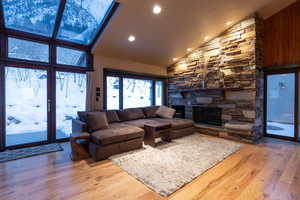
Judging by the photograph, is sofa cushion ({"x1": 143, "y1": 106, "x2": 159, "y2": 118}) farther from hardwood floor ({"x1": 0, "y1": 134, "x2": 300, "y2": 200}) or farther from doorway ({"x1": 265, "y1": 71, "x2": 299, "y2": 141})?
doorway ({"x1": 265, "y1": 71, "x2": 299, "y2": 141})

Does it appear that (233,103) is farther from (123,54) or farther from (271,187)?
(123,54)

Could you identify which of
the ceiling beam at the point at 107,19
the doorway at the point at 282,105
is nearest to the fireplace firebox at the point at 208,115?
the doorway at the point at 282,105

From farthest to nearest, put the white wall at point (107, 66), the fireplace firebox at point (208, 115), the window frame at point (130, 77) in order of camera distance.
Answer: the fireplace firebox at point (208, 115)
the window frame at point (130, 77)
the white wall at point (107, 66)

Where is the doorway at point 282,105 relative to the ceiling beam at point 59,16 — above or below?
below

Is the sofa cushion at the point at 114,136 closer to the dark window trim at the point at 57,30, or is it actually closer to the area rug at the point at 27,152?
the area rug at the point at 27,152

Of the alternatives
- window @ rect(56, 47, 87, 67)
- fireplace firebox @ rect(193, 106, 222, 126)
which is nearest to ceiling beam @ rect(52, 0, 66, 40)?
window @ rect(56, 47, 87, 67)

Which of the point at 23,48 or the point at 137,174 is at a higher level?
the point at 23,48

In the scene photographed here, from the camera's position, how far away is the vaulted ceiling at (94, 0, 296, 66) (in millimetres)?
3314

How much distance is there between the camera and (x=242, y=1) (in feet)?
11.3

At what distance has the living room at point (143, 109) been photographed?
216 cm

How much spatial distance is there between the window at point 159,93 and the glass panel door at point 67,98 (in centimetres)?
293

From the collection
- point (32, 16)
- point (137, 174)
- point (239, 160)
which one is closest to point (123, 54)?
point (32, 16)

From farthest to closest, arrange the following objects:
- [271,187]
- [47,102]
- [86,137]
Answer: [47,102] < [86,137] < [271,187]

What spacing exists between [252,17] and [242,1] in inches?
31.0
